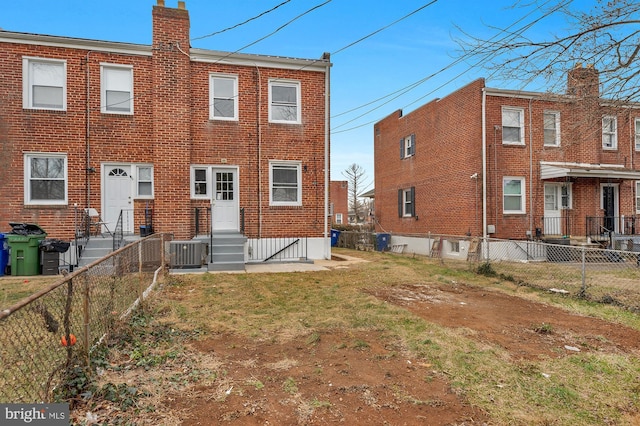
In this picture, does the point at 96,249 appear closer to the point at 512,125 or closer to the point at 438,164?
the point at 438,164

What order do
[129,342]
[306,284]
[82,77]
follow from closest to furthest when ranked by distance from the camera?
[129,342] < [306,284] < [82,77]

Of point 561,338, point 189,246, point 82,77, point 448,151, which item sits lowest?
point 561,338

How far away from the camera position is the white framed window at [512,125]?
15.5 meters

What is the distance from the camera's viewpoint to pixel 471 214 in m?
15.4

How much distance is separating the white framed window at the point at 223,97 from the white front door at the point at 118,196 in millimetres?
3463

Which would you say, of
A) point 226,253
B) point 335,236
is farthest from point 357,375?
point 335,236

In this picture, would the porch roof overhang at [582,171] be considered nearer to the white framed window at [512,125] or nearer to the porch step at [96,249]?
the white framed window at [512,125]

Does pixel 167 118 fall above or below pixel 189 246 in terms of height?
above

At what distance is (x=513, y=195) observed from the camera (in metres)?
15.5

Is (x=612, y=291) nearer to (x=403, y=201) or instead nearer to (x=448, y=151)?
(x=448, y=151)

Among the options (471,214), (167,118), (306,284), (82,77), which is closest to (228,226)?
(167,118)

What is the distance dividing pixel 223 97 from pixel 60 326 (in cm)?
1083

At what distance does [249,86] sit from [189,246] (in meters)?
6.10

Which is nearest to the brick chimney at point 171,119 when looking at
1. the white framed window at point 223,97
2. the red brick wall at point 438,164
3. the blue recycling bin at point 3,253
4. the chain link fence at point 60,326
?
the white framed window at point 223,97
